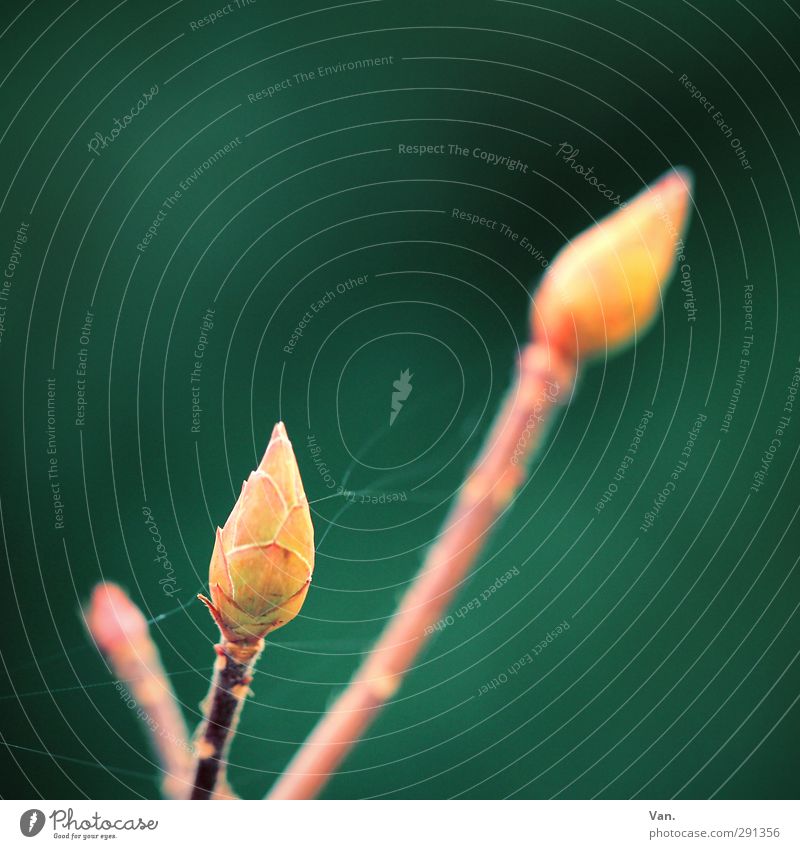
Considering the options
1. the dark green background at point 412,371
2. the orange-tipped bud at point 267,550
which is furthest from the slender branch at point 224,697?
the dark green background at point 412,371

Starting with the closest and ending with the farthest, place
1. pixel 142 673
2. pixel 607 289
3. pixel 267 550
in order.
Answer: pixel 267 550 → pixel 607 289 → pixel 142 673

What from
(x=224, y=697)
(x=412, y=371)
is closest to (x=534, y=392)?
(x=412, y=371)

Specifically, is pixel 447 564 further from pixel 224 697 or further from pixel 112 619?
pixel 112 619

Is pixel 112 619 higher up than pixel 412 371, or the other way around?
pixel 412 371

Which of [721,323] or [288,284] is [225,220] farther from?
[721,323]

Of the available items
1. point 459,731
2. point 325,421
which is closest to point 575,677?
point 459,731

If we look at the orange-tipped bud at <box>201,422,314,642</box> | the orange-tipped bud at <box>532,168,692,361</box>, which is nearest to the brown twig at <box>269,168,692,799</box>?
the orange-tipped bud at <box>532,168,692,361</box>
